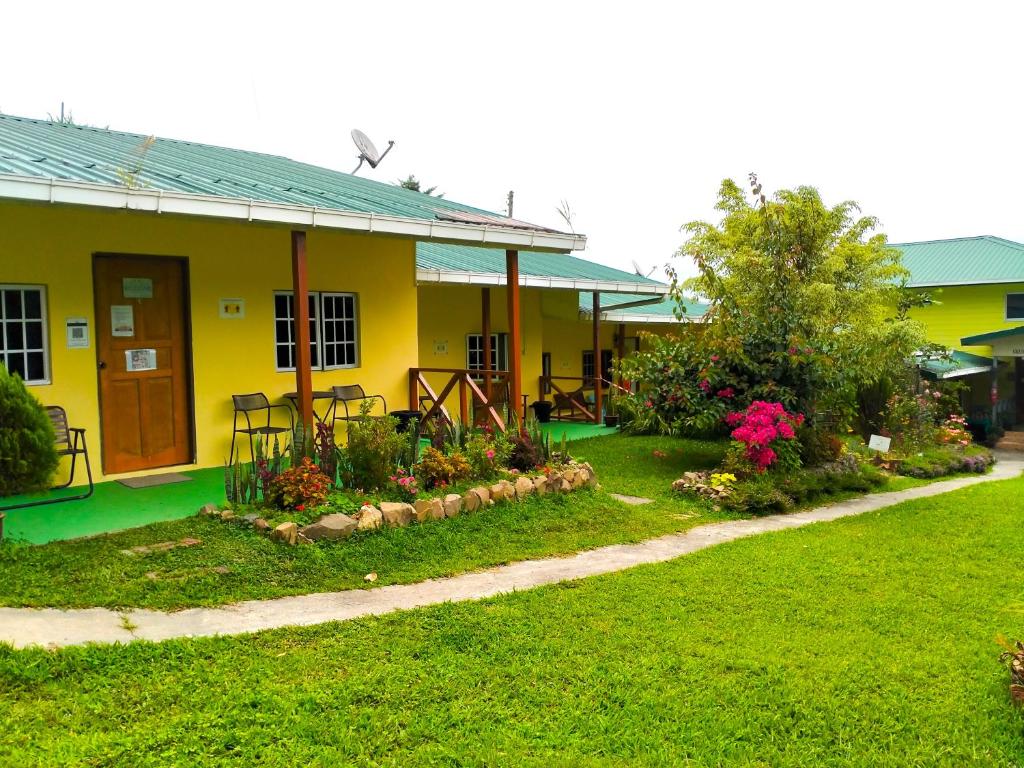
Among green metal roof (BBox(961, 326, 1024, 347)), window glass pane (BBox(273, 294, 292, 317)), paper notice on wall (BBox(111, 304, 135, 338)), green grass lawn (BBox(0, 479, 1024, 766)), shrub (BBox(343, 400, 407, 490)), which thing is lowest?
green grass lawn (BBox(0, 479, 1024, 766))

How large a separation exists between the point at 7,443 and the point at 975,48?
10.8m

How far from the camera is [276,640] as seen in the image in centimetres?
461

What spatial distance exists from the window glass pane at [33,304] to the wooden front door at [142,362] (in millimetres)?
508

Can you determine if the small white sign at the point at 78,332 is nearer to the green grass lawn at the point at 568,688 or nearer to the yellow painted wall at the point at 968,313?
the green grass lawn at the point at 568,688

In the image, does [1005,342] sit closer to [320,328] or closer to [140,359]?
[320,328]

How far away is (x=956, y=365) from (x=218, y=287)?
1684 cm

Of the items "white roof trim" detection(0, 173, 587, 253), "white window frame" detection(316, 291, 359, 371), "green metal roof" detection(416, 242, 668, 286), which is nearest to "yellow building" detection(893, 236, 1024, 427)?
"green metal roof" detection(416, 242, 668, 286)

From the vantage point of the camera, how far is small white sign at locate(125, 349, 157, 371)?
8.51m

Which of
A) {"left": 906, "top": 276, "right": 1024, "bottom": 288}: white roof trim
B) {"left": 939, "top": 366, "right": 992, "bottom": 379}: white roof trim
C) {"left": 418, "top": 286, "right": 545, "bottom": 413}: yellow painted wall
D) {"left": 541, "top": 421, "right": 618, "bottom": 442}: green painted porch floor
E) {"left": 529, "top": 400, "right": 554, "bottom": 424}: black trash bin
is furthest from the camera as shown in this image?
{"left": 906, "top": 276, "right": 1024, "bottom": 288}: white roof trim

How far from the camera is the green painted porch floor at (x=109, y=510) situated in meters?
6.39

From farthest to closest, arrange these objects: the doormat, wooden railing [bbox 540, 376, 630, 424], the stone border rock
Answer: wooden railing [bbox 540, 376, 630, 424]
the doormat
the stone border rock

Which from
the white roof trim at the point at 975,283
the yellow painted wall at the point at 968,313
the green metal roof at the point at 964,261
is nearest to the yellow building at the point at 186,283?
the white roof trim at the point at 975,283

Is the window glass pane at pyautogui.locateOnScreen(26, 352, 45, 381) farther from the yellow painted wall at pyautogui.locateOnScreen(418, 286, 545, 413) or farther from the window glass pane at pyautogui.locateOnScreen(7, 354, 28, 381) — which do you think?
the yellow painted wall at pyautogui.locateOnScreen(418, 286, 545, 413)

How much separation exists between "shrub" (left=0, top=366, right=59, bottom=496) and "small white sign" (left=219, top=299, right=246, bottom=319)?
8.49 feet
